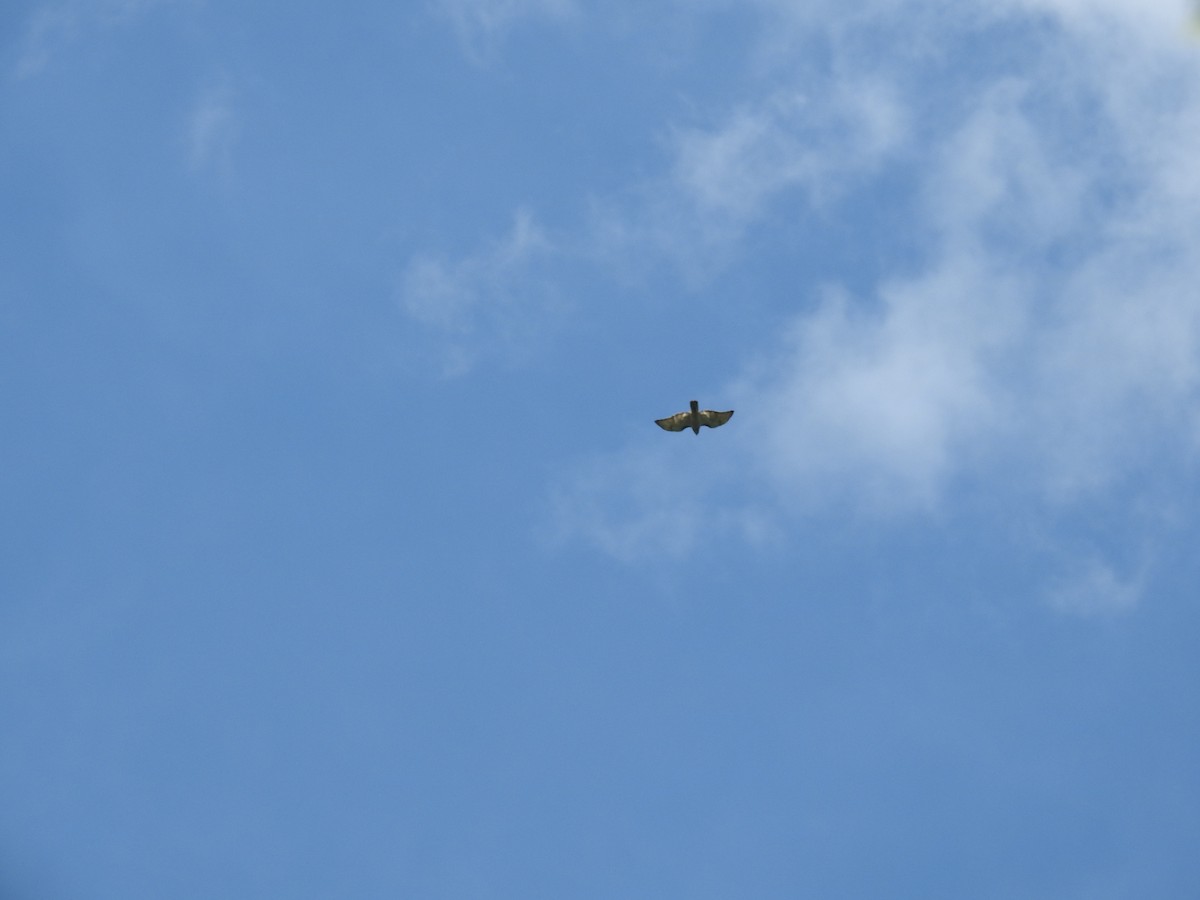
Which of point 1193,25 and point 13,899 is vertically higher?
point 13,899

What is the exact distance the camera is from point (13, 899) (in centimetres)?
13875

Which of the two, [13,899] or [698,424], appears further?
[13,899]

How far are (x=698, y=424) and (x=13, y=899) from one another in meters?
105

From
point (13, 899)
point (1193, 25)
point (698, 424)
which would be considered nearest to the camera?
point (1193, 25)

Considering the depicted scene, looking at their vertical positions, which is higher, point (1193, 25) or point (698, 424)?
point (698, 424)

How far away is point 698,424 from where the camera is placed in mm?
75688

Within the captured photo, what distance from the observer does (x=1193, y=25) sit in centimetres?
2339

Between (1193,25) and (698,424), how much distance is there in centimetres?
5289

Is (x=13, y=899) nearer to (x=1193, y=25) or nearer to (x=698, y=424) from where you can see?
(x=698, y=424)

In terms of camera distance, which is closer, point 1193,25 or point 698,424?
point 1193,25

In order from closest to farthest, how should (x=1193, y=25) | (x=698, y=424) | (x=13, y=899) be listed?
1. (x=1193, y=25)
2. (x=698, y=424)
3. (x=13, y=899)

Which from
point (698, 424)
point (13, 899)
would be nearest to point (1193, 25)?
point (698, 424)
